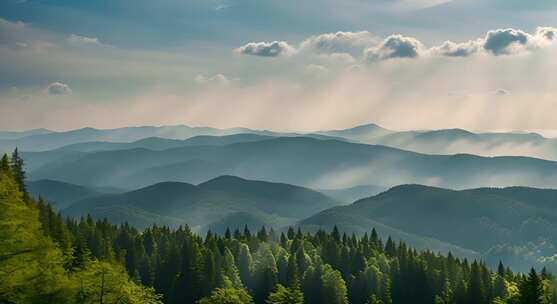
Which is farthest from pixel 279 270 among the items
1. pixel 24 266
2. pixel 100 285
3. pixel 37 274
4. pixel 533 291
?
pixel 24 266

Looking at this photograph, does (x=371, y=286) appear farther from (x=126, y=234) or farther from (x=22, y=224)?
(x=22, y=224)

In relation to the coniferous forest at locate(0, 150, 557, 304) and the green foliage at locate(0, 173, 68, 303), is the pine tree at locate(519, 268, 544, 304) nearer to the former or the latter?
the coniferous forest at locate(0, 150, 557, 304)

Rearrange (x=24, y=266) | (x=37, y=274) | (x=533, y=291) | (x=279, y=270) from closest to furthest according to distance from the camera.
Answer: (x=24, y=266), (x=37, y=274), (x=533, y=291), (x=279, y=270)

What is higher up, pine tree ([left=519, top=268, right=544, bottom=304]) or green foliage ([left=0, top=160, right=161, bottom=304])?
green foliage ([left=0, top=160, right=161, bottom=304])

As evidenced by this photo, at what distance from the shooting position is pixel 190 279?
147 metres

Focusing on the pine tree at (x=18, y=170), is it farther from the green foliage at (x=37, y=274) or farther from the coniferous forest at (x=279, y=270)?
the green foliage at (x=37, y=274)

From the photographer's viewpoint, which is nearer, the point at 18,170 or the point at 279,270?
the point at 18,170

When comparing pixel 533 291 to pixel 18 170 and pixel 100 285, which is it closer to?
pixel 100 285

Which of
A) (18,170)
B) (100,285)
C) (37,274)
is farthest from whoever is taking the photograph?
(18,170)

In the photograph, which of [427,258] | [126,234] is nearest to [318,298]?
[427,258]

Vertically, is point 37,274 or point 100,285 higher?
point 37,274

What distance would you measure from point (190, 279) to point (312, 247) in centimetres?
5270

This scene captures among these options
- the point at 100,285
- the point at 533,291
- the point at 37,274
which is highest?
the point at 37,274

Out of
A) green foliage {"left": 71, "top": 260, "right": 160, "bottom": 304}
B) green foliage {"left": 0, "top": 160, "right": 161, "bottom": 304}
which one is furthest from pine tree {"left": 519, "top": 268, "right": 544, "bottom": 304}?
green foliage {"left": 71, "top": 260, "right": 160, "bottom": 304}
